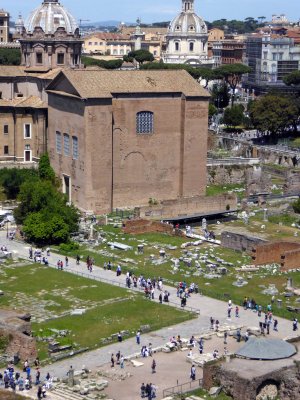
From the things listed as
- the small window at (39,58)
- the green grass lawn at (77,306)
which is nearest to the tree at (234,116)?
the small window at (39,58)

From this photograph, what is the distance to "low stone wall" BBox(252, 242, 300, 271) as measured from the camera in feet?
138

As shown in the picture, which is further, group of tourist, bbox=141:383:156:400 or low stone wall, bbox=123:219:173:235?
low stone wall, bbox=123:219:173:235

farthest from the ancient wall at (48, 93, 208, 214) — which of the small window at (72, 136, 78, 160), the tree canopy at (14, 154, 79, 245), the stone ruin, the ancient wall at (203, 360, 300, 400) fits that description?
the ancient wall at (203, 360, 300, 400)

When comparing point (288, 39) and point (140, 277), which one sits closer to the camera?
point (140, 277)

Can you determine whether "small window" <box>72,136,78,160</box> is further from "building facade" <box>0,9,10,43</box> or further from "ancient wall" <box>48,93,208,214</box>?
"building facade" <box>0,9,10,43</box>

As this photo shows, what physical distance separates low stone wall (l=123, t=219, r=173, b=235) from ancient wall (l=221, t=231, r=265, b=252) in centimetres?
389

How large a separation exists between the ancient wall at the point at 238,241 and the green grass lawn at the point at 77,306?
8400 millimetres

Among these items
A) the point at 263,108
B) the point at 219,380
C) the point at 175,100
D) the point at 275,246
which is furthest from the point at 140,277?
the point at 263,108

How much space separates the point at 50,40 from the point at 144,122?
48.9ft

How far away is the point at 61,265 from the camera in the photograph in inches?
1671

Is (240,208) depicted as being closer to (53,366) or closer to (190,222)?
(190,222)

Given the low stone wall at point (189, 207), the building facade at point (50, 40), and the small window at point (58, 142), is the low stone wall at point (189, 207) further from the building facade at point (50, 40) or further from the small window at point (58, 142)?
the building facade at point (50, 40)

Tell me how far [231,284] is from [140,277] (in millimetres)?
3899

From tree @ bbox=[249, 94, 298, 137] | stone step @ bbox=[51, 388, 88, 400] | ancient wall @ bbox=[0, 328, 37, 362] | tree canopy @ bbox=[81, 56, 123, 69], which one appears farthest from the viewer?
tree canopy @ bbox=[81, 56, 123, 69]
